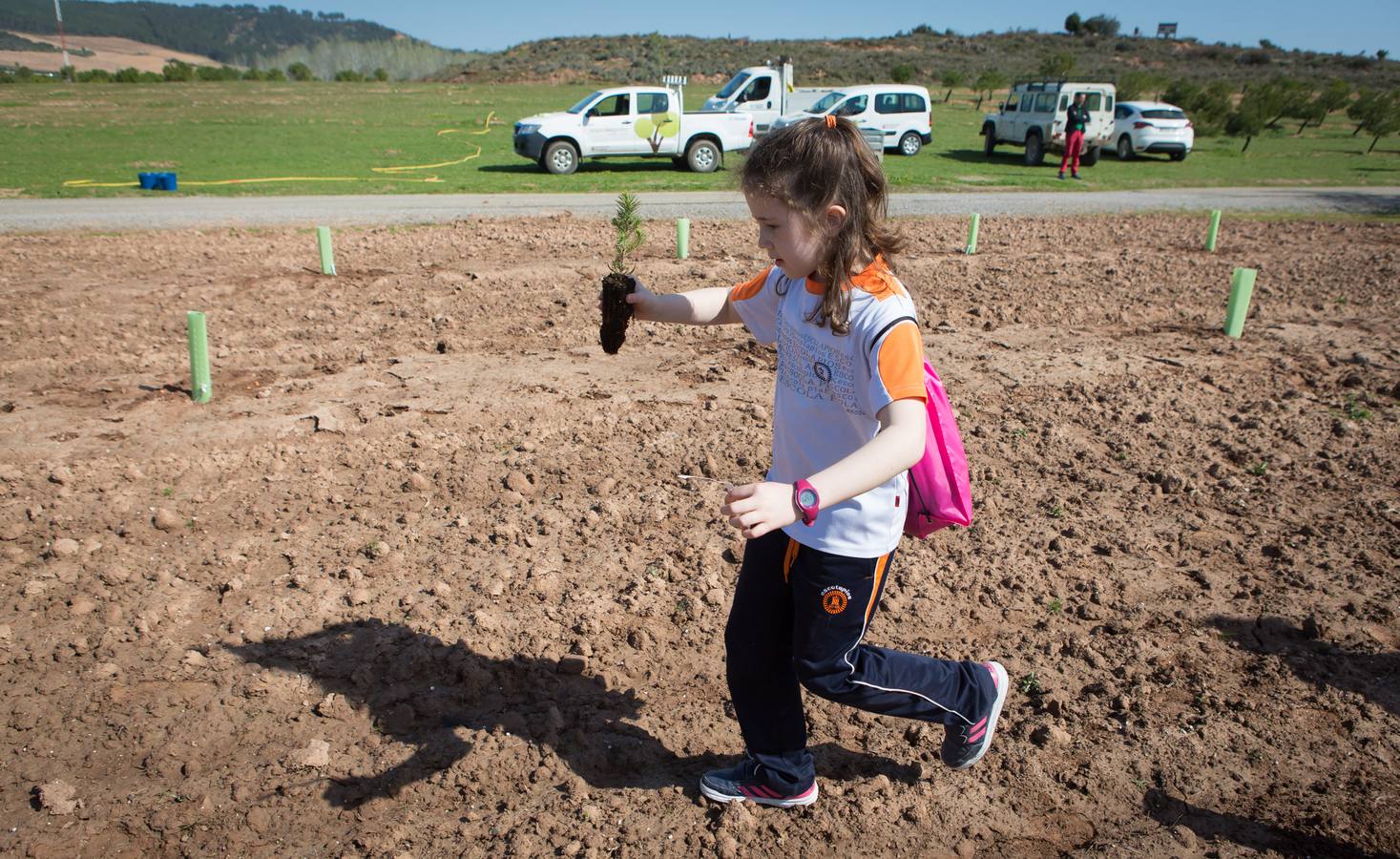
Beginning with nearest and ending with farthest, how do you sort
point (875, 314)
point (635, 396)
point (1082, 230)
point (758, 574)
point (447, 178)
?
1. point (875, 314)
2. point (758, 574)
3. point (635, 396)
4. point (1082, 230)
5. point (447, 178)

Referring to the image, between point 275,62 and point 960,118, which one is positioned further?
point 275,62

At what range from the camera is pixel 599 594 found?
3.87 meters

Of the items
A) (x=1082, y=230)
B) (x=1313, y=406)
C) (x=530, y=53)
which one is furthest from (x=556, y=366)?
(x=530, y=53)

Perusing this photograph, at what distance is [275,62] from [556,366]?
80906 mm

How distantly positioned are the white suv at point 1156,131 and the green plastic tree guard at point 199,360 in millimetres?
25439

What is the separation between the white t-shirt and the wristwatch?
0.12 meters

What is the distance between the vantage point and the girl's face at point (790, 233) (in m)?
2.17

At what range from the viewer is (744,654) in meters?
2.57

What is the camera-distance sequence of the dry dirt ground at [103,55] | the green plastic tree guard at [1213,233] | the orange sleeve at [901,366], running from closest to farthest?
the orange sleeve at [901,366] < the green plastic tree guard at [1213,233] < the dry dirt ground at [103,55]

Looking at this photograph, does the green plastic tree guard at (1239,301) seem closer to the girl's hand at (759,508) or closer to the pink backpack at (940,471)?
the pink backpack at (940,471)

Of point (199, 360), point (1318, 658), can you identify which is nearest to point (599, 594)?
point (1318, 658)

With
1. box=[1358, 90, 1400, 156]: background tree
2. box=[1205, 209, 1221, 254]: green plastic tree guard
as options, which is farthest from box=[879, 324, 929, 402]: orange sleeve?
box=[1358, 90, 1400, 156]: background tree

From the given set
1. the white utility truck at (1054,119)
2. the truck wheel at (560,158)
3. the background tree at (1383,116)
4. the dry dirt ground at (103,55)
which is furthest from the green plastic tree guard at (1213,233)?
the dry dirt ground at (103,55)

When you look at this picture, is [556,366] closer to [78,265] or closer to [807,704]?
[807,704]
